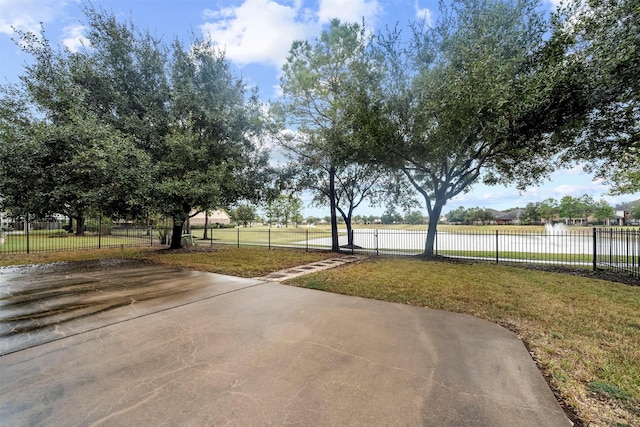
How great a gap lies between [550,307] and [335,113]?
31.3 feet

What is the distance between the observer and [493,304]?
188 inches

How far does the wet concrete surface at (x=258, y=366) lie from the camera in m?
1.97

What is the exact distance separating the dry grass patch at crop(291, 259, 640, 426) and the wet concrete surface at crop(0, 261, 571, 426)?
1.00ft

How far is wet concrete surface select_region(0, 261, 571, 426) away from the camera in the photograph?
1969 mm

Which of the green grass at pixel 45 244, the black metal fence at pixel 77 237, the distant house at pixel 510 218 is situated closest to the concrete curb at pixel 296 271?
the black metal fence at pixel 77 237

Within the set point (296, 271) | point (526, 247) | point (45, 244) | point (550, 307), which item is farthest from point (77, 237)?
point (526, 247)

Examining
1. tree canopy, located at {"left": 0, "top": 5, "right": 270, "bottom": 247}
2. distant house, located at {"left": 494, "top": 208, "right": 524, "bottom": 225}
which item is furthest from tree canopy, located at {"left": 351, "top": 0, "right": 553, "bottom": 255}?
distant house, located at {"left": 494, "top": 208, "right": 524, "bottom": 225}

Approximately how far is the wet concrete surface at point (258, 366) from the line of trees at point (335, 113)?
5590 millimetres

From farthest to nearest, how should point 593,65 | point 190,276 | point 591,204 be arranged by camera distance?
1. point 591,204
2. point 190,276
3. point 593,65

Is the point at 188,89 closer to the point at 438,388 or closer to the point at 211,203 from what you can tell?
the point at 211,203

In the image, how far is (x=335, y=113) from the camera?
11219 mm

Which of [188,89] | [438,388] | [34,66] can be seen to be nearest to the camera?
[438,388]

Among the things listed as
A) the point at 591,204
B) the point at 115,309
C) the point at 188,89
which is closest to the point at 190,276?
the point at 115,309

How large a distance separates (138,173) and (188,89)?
428 centimetres
